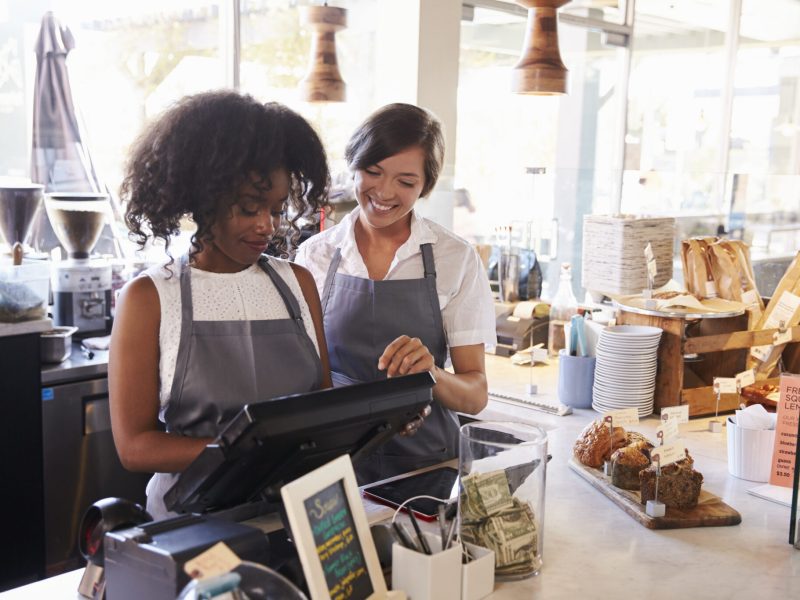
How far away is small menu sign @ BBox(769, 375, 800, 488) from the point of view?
2053 mm

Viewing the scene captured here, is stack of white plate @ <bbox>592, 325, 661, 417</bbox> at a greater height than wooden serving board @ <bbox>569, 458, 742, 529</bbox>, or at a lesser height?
greater

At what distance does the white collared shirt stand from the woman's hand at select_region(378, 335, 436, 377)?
460 mm

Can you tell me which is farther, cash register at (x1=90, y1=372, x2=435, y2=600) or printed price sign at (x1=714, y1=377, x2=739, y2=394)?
printed price sign at (x1=714, y1=377, x2=739, y2=394)

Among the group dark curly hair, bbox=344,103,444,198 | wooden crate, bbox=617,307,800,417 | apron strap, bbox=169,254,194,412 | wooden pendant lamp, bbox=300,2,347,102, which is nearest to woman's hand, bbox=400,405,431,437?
apron strap, bbox=169,254,194,412

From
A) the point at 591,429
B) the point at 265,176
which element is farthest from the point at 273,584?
the point at 591,429

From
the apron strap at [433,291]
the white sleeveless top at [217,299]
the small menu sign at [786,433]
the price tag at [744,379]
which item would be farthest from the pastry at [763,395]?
the white sleeveless top at [217,299]

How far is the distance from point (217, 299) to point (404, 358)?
391 millimetres

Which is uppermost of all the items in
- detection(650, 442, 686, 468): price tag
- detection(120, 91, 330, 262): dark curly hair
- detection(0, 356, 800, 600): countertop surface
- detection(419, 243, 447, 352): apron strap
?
detection(120, 91, 330, 262): dark curly hair

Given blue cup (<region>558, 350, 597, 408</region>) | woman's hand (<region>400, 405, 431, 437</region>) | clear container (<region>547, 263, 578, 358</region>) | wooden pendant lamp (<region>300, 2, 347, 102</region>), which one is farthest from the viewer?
wooden pendant lamp (<region>300, 2, 347, 102</region>)

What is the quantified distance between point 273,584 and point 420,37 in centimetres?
383

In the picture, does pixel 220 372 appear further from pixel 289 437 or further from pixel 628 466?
pixel 628 466

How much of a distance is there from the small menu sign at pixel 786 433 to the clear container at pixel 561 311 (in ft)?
4.41

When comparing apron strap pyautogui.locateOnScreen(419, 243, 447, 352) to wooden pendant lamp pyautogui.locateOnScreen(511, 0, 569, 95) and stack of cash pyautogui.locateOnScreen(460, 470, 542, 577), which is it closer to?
stack of cash pyautogui.locateOnScreen(460, 470, 542, 577)

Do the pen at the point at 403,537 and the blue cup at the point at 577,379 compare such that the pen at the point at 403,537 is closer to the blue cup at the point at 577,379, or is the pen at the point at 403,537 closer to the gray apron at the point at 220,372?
the gray apron at the point at 220,372
